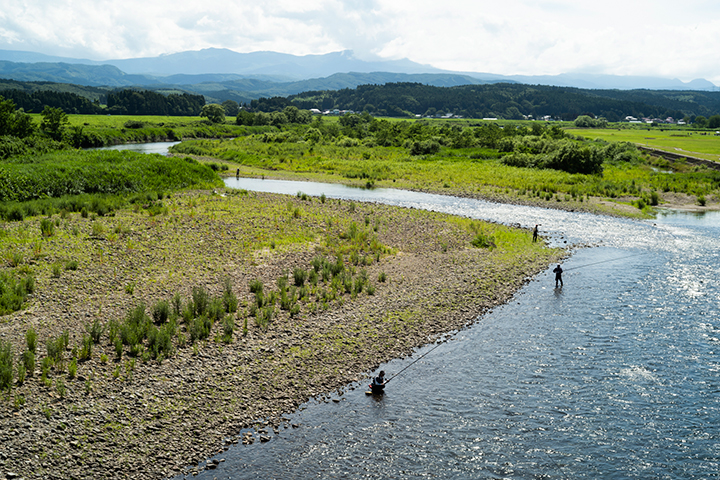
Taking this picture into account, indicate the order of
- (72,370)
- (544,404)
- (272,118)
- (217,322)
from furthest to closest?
(272,118), (217,322), (544,404), (72,370)

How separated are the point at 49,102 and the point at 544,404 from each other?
20122cm

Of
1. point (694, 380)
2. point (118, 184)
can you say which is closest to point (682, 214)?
point (694, 380)

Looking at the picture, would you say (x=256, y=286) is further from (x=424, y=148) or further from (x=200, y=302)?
(x=424, y=148)

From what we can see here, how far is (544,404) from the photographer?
17.1 metres

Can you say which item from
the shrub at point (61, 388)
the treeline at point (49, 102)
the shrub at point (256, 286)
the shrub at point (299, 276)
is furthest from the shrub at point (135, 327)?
the treeline at point (49, 102)

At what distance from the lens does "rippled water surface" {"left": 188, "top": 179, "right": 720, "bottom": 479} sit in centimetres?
1402

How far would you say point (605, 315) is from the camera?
24.9 metres

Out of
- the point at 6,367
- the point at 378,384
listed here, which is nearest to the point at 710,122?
the point at 378,384

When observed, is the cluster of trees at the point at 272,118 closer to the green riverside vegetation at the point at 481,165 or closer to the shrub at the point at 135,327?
the green riverside vegetation at the point at 481,165

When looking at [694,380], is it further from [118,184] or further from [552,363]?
[118,184]

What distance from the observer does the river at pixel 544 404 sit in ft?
45.9

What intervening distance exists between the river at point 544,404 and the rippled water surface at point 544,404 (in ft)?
0.16

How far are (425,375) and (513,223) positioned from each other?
29624 mm

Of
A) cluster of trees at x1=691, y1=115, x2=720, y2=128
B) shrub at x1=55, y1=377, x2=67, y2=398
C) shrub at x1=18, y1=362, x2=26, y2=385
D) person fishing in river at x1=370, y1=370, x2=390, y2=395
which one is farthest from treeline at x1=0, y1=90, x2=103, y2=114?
cluster of trees at x1=691, y1=115, x2=720, y2=128
